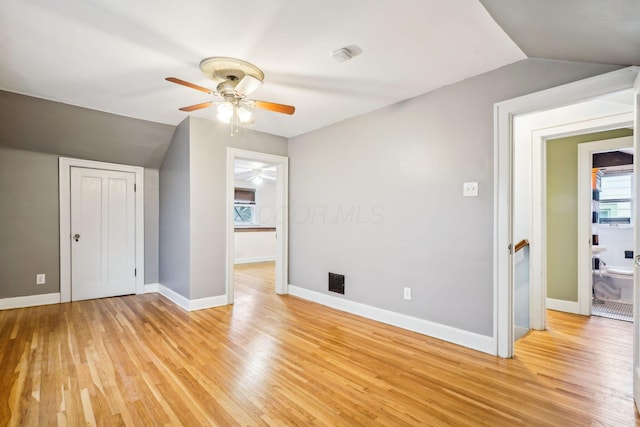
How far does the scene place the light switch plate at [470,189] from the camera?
270cm

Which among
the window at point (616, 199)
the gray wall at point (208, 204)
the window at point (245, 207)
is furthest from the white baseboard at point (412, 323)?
the window at point (245, 207)

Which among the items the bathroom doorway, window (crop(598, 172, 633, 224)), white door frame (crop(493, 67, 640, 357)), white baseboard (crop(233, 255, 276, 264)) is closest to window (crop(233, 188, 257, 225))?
white baseboard (crop(233, 255, 276, 264))

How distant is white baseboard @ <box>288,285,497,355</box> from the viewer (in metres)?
2.65

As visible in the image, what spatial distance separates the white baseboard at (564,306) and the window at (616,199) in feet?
8.35

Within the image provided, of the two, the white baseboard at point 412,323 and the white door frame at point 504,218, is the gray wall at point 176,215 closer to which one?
the white baseboard at point 412,323

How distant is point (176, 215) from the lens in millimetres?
4238

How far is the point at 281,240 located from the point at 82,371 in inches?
111

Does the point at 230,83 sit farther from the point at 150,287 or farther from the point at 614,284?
the point at 614,284

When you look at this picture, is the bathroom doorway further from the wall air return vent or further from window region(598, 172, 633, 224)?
the wall air return vent

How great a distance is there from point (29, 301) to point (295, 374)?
4.01m

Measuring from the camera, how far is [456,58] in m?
2.38

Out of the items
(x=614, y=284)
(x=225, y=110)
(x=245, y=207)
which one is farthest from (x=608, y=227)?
(x=245, y=207)

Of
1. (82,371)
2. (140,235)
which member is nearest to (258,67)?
(82,371)

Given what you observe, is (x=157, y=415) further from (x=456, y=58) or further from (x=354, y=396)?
(x=456, y=58)
